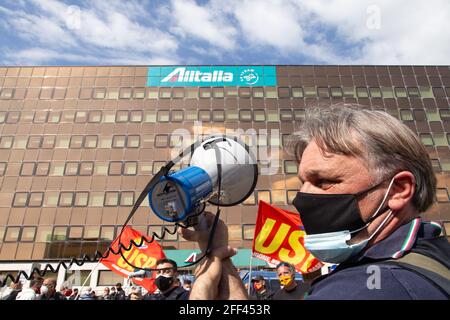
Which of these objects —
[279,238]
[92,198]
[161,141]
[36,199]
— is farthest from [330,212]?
[36,199]

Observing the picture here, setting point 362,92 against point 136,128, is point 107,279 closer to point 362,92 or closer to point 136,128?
point 136,128

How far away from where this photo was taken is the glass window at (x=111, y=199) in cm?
2998

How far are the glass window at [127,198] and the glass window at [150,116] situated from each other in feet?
26.5

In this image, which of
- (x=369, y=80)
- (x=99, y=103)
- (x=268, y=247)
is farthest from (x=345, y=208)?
(x=369, y=80)

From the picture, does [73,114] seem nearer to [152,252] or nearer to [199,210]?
[152,252]

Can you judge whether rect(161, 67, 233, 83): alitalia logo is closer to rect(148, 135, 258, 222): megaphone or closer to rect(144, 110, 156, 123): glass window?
rect(144, 110, 156, 123): glass window

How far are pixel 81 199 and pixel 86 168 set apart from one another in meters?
3.20

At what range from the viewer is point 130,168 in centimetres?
3148

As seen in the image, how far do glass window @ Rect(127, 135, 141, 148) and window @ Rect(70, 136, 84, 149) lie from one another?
4.84m

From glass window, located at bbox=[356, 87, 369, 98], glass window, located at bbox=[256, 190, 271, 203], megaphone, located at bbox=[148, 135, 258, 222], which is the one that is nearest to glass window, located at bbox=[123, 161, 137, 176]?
glass window, located at bbox=[256, 190, 271, 203]

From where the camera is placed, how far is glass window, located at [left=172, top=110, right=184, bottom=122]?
33697 millimetres

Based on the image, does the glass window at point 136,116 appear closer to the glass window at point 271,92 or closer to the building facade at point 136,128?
the building facade at point 136,128

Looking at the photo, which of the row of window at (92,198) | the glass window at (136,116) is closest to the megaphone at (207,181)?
the row of window at (92,198)

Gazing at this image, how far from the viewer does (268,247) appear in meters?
7.84
